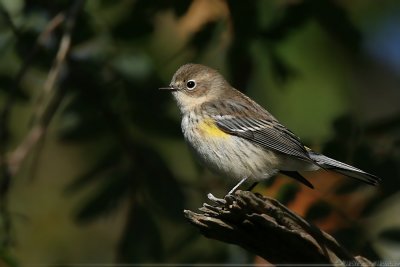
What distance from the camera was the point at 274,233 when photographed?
3.63m

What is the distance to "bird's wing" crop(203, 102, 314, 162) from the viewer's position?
20.3ft

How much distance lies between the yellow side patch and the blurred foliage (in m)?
0.17

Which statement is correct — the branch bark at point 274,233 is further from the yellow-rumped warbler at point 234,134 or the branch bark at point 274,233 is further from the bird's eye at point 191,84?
the bird's eye at point 191,84

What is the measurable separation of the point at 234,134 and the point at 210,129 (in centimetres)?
18

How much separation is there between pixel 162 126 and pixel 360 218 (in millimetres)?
1495

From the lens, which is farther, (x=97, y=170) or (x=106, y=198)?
(x=97, y=170)

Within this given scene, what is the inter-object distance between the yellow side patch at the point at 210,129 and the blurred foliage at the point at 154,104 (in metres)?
0.17

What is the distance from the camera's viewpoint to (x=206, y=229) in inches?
159

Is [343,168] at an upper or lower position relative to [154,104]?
lower

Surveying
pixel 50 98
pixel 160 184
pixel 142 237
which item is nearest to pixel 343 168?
pixel 160 184

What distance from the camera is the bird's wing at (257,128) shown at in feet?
20.3

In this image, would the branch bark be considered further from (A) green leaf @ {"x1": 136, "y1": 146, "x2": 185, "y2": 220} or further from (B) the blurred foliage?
(A) green leaf @ {"x1": 136, "y1": 146, "x2": 185, "y2": 220}

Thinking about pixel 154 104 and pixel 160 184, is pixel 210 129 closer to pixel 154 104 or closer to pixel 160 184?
pixel 154 104

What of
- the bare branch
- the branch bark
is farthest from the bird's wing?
the branch bark
